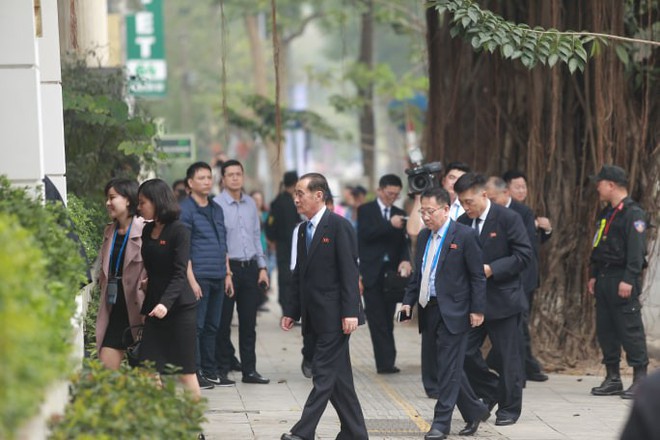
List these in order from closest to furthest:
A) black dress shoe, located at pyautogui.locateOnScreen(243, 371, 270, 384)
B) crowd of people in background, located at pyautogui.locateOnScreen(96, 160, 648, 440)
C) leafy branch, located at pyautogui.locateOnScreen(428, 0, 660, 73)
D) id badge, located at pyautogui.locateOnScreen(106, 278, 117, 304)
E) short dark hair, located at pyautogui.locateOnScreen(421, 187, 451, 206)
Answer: crowd of people in background, located at pyautogui.locateOnScreen(96, 160, 648, 440) < id badge, located at pyautogui.locateOnScreen(106, 278, 117, 304) < short dark hair, located at pyautogui.locateOnScreen(421, 187, 451, 206) < leafy branch, located at pyautogui.locateOnScreen(428, 0, 660, 73) < black dress shoe, located at pyautogui.locateOnScreen(243, 371, 270, 384)

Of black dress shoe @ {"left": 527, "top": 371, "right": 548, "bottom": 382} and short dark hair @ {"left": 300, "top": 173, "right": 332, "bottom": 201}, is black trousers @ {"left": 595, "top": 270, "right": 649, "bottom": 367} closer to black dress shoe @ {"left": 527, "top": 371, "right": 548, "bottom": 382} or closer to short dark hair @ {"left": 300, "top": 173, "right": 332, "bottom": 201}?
black dress shoe @ {"left": 527, "top": 371, "right": 548, "bottom": 382}

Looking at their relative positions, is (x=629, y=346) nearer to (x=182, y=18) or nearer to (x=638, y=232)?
(x=638, y=232)

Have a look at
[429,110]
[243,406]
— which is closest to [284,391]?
[243,406]

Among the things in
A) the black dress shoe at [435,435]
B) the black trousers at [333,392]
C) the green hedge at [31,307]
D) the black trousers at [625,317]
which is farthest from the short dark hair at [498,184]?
the green hedge at [31,307]

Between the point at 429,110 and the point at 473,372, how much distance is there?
15.6 feet

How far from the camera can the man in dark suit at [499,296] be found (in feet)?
31.0

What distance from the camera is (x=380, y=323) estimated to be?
12.1 meters

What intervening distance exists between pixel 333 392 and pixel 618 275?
346 centimetres

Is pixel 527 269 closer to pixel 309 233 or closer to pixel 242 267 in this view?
pixel 242 267

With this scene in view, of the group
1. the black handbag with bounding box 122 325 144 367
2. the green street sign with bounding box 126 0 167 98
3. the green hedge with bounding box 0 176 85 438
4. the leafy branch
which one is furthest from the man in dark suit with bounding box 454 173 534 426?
the green street sign with bounding box 126 0 167 98

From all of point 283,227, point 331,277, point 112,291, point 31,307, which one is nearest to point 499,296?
point 331,277

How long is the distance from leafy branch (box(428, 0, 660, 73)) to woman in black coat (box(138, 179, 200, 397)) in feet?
9.82

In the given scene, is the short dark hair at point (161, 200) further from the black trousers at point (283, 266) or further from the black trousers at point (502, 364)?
the black trousers at point (283, 266)

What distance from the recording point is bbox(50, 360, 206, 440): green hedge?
5.73 m
